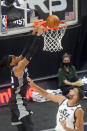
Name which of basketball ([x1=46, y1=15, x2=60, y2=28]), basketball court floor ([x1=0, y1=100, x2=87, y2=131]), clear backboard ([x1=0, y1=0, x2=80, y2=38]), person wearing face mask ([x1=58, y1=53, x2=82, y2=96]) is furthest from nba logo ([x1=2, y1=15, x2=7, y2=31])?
basketball ([x1=46, y1=15, x2=60, y2=28])

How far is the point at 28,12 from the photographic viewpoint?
12.9 metres

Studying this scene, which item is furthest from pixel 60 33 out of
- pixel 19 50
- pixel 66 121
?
pixel 66 121

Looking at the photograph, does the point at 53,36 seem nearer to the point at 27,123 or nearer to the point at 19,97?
the point at 19,97

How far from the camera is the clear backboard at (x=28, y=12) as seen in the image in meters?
12.4

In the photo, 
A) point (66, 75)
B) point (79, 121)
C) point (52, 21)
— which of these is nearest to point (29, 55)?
point (52, 21)

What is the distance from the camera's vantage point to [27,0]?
501 inches

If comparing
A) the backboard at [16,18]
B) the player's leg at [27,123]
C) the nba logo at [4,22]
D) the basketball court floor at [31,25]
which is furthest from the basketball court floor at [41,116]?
the nba logo at [4,22]

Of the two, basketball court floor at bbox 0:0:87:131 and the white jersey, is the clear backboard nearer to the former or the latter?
basketball court floor at bbox 0:0:87:131

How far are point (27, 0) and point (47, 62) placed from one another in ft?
5.59

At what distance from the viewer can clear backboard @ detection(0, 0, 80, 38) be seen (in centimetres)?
1242

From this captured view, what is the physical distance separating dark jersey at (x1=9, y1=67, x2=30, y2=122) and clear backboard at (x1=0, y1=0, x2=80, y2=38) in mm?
3891

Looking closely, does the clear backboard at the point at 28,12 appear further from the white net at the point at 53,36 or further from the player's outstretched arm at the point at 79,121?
the player's outstretched arm at the point at 79,121

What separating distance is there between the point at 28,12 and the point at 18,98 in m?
4.73

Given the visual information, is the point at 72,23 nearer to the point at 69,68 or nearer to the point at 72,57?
the point at 72,57
